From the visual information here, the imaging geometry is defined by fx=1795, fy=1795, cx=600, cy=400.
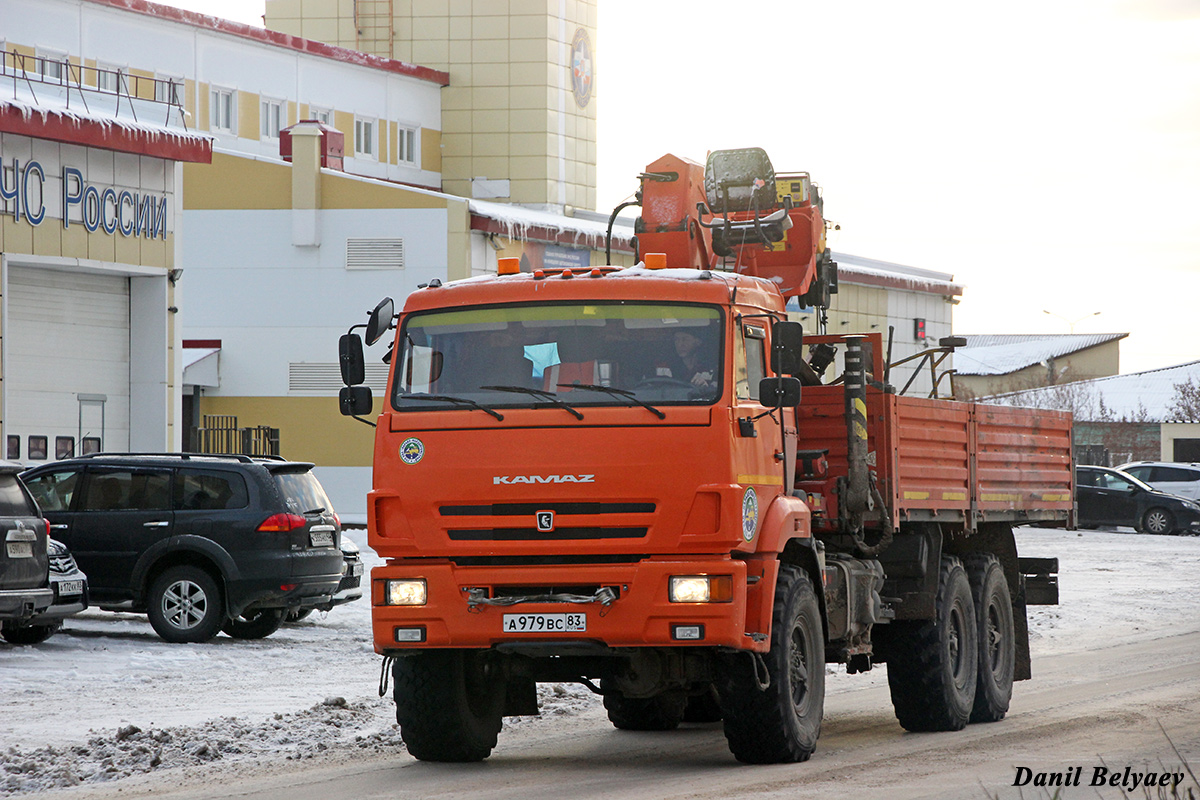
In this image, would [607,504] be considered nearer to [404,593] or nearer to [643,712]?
[404,593]

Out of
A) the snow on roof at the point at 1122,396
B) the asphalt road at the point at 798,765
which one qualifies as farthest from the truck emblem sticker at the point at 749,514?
the snow on roof at the point at 1122,396

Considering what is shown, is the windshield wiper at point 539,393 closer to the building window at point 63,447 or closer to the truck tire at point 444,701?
the truck tire at point 444,701

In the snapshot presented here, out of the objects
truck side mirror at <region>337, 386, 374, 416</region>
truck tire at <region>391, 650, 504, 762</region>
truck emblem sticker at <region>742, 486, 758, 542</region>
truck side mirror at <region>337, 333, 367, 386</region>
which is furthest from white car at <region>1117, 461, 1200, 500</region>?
truck side mirror at <region>337, 386, 374, 416</region>

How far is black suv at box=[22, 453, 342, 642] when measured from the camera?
1750 cm

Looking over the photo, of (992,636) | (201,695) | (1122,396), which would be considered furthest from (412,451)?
(1122,396)

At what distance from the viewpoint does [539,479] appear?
393 inches

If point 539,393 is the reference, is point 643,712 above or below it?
below

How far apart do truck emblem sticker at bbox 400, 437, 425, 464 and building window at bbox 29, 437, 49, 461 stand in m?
17.2

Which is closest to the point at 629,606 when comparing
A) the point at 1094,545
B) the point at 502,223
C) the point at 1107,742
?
the point at 1107,742

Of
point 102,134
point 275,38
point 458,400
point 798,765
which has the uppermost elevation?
point 275,38

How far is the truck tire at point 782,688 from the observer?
1033 cm

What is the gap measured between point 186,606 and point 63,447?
32.5 ft

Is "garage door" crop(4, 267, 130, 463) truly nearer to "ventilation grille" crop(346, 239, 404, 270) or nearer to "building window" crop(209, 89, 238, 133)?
"ventilation grille" crop(346, 239, 404, 270)

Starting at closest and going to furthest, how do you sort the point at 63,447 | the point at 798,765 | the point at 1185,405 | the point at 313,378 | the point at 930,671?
the point at 798,765 → the point at 930,671 → the point at 63,447 → the point at 313,378 → the point at 1185,405
